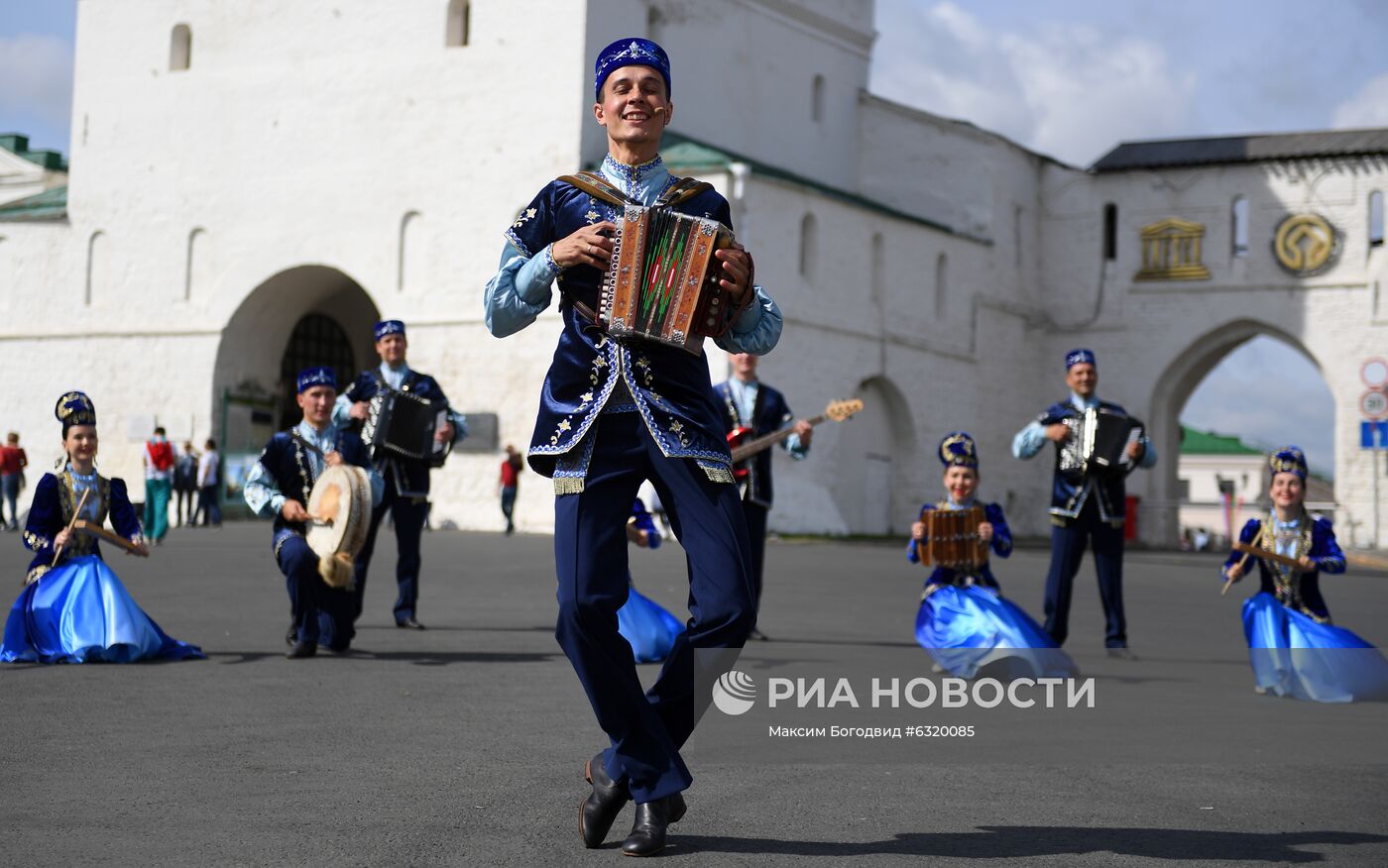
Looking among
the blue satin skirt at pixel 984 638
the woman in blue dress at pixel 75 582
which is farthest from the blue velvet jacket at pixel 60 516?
the blue satin skirt at pixel 984 638

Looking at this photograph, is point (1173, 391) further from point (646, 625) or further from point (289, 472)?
point (289, 472)

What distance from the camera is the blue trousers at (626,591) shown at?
5.28 meters

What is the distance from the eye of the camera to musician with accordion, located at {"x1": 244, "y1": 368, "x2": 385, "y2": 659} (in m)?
10.8

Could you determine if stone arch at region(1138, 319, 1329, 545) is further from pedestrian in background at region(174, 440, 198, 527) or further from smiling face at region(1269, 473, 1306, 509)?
smiling face at region(1269, 473, 1306, 509)

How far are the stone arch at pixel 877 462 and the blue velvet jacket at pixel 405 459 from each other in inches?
959

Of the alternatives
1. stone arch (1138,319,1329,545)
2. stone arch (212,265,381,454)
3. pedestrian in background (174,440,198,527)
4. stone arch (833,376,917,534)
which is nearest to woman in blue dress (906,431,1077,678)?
pedestrian in background (174,440,198,527)

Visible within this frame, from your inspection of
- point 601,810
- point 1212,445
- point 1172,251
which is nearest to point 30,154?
point 1172,251

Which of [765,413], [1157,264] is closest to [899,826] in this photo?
[765,413]

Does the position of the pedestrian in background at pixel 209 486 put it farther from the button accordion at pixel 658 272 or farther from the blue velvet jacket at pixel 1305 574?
the button accordion at pixel 658 272

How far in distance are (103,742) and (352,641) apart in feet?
16.3

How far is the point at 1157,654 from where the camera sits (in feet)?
43.4

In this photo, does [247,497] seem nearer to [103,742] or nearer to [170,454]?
[103,742]

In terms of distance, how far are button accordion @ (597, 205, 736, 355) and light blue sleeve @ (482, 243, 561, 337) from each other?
9.2 inches

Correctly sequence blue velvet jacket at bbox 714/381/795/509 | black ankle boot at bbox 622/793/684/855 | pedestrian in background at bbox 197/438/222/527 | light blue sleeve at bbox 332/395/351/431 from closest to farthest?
1. black ankle boot at bbox 622/793/684/855
2. light blue sleeve at bbox 332/395/351/431
3. blue velvet jacket at bbox 714/381/795/509
4. pedestrian in background at bbox 197/438/222/527
